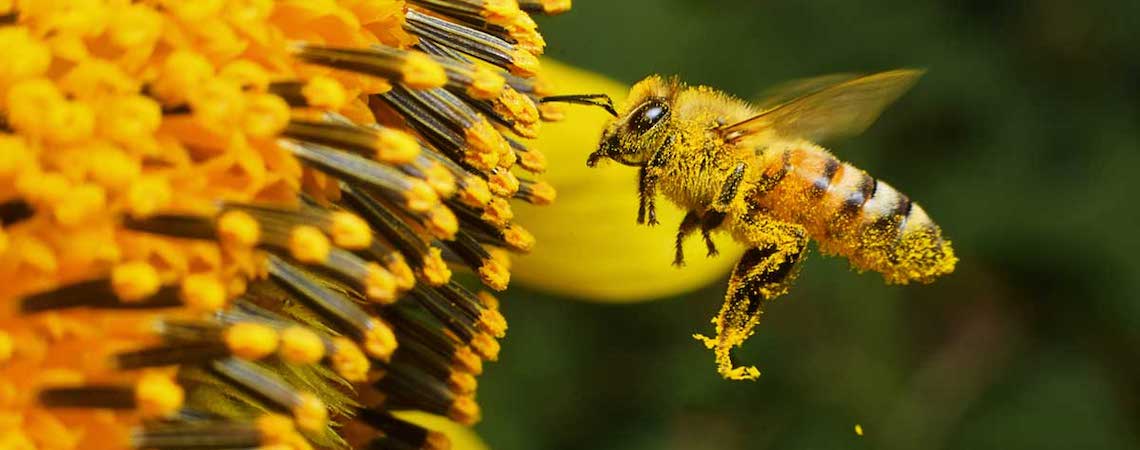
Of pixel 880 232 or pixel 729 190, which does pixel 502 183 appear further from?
pixel 880 232

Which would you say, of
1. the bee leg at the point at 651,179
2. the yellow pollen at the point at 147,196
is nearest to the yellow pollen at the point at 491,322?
the bee leg at the point at 651,179

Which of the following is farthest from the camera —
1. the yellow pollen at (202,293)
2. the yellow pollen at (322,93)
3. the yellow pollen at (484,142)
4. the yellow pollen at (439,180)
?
the yellow pollen at (484,142)

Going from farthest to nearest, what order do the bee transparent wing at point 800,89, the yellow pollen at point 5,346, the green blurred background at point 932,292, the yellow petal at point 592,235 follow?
the green blurred background at point 932,292
the yellow petal at point 592,235
the bee transparent wing at point 800,89
the yellow pollen at point 5,346

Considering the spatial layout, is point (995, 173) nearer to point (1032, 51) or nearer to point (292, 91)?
point (1032, 51)

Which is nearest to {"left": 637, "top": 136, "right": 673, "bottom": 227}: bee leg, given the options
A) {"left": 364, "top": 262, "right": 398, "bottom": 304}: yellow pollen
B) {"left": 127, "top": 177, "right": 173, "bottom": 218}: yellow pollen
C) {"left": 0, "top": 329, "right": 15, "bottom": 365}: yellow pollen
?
{"left": 364, "top": 262, "right": 398, "bottom": 304}: yellow pollen

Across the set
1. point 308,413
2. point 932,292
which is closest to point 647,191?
point 308,413

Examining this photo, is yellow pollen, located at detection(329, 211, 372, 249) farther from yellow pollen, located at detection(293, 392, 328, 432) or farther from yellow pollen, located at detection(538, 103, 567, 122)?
yellow pollen, located at detection(538, 103, 567, 122)

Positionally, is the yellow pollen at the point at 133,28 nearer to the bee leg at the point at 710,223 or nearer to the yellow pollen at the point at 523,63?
the yellow pollen at the point at 523,63
